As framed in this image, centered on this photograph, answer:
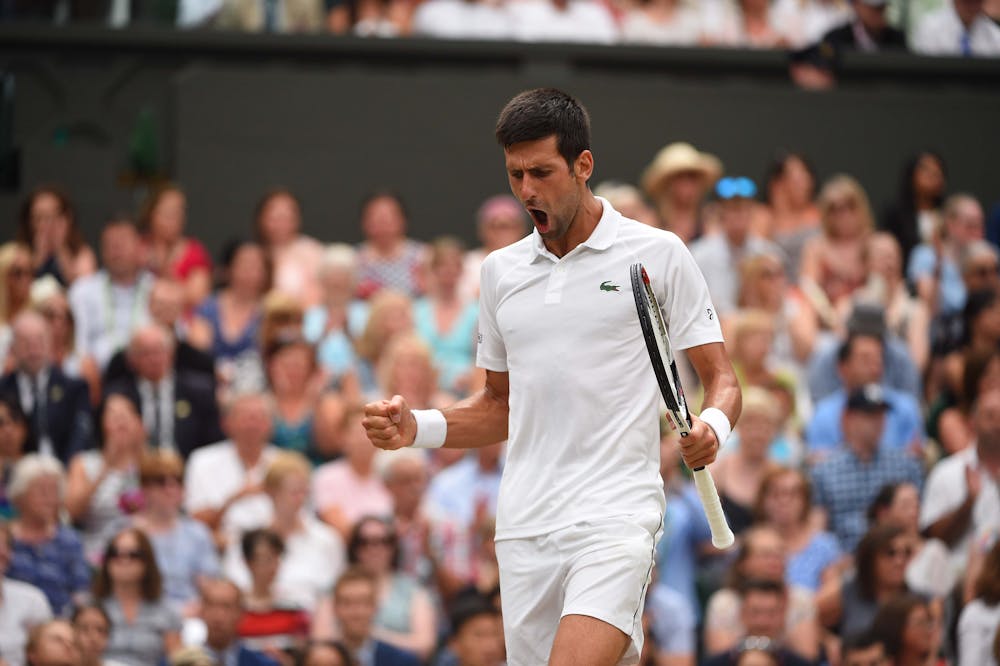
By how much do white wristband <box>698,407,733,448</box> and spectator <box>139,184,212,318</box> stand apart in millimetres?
7111

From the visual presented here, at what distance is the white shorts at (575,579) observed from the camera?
209 inches

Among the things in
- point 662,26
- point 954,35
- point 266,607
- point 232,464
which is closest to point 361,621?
point 266,607

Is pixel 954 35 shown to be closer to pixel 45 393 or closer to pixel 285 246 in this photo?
pixel 285 246

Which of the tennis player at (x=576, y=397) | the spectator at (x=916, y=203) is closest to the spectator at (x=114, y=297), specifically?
the spectator at (x=916, y=203)

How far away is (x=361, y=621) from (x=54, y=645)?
155 centimetres

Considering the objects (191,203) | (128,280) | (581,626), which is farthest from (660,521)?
(191,203)

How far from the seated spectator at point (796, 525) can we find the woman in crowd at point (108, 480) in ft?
11.3

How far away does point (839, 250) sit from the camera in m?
12.7

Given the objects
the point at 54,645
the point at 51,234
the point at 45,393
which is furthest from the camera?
the point at 51,234

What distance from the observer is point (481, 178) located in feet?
47.1

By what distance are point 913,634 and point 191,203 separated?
22.7 ft

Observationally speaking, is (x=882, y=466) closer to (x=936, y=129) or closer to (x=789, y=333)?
(x=789, y=333)

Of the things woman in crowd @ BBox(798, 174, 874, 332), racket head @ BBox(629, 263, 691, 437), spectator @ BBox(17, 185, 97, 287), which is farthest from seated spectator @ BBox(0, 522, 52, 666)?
woman in crowd @ BBox(798, 174, 874, 332)

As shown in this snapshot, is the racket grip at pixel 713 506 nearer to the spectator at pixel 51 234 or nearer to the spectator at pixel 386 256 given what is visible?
the spectator at pixel 386 256
